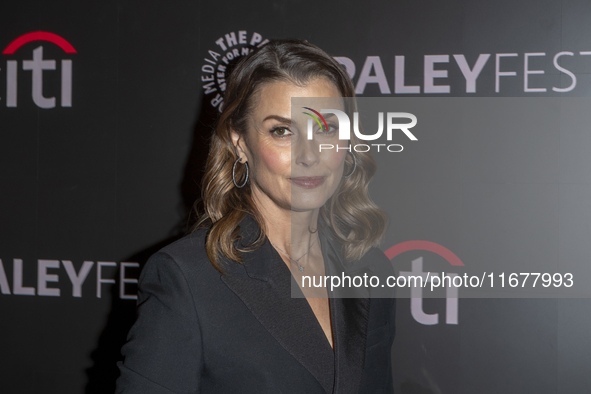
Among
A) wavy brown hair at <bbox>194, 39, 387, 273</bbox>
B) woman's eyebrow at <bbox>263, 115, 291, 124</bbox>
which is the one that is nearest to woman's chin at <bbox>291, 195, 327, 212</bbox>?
wavy brown hair at <bbox>194, 39, 387, 273</bbox>

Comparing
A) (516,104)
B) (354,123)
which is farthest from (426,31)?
(354,123)

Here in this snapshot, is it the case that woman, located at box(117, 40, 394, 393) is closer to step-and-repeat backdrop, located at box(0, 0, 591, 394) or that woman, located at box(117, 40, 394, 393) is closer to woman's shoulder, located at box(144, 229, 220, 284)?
woman's shoulder, located at box(144, 229, 220, 284)

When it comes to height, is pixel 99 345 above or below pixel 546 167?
below

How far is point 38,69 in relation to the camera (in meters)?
2.55

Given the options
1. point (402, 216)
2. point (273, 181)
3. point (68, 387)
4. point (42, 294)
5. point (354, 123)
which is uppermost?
point (354, 123)

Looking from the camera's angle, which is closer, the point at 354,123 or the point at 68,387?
the point at 354,123

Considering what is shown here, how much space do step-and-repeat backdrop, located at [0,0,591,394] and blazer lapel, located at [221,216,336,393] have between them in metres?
1.14

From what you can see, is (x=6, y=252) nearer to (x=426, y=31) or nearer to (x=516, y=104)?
(x=426, y=31)

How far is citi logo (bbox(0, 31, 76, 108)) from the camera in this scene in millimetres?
2521

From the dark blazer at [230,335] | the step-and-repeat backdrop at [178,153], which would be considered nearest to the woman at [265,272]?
the dark blazer at [230,335]

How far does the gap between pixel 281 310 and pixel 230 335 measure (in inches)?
5.9

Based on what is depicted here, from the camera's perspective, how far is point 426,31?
89.1 inches

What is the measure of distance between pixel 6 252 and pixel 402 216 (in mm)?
2174

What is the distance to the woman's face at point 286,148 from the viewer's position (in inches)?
52.7
